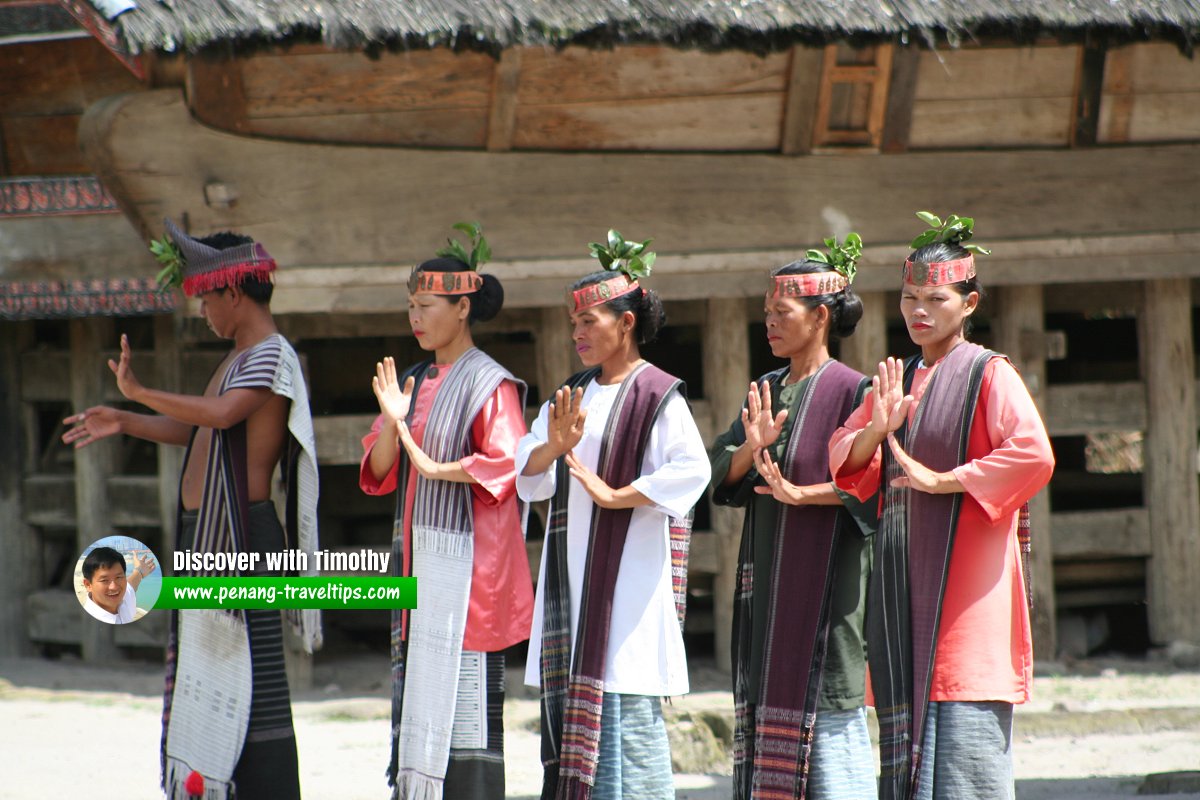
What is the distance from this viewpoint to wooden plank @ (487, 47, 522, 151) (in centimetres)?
628

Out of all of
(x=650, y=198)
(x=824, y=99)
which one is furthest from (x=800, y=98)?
(x=650, y=198)

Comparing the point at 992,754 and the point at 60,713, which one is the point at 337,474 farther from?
the point at 992,754

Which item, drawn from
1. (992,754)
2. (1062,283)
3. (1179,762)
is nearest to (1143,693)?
(1179,762)

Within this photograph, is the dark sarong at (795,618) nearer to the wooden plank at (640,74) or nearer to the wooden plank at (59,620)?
the wooden plank at (640,74)

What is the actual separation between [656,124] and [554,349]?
3.87 ft

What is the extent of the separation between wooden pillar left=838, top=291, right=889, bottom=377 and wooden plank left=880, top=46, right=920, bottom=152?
2.42 ft

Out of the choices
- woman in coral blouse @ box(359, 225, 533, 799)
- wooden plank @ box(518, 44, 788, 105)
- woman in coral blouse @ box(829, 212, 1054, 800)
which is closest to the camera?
woman in coral blouse @ box(829, 212, 1054, 800)

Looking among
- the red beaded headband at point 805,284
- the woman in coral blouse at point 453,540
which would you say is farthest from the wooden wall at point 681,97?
the red beaded headband at point 805,284

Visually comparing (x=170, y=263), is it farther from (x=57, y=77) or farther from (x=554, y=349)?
(x=57, y=77)

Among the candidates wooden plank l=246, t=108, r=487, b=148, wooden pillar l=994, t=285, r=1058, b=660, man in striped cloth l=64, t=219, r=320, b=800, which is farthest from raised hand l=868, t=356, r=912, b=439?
wooden pillar l=994, t=285, r=1058, b=660

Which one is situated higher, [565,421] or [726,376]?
[726,376]

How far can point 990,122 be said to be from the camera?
6.84 metres

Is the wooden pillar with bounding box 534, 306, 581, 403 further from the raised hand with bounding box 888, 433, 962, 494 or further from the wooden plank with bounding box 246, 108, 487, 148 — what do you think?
the raised hand with bounding box 888, 433, 962, 494

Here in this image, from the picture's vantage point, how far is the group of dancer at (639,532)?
3.67 meters
